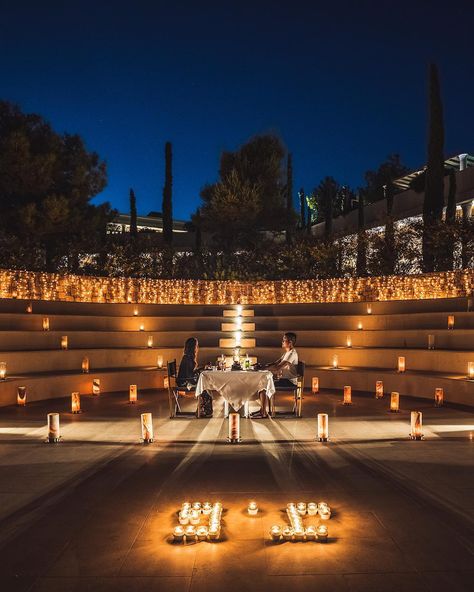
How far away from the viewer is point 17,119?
17.6m

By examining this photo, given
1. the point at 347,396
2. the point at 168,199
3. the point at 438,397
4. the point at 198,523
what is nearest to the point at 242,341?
the point at 347,396

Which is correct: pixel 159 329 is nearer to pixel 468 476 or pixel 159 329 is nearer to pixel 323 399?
pixel 323 399

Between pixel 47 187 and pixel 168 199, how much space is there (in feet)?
31.7

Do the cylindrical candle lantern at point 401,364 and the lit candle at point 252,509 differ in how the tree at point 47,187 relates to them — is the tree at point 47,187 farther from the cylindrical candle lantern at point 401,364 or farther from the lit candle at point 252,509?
the lit candle at point 252,509

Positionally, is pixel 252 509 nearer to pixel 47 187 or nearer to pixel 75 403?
pixel 75 403

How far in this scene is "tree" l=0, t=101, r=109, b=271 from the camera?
1653 centimetres

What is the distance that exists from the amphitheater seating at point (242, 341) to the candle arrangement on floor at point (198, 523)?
7055 mm

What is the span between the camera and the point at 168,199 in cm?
2642

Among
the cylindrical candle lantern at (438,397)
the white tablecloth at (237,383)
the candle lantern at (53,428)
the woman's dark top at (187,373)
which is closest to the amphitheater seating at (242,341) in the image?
the cylindrical candle lantern at (438,397)

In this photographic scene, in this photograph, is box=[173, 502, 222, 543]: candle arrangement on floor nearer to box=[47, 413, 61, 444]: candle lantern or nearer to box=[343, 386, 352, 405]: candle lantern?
box=[47, 413, 61, 444]: candle lantern

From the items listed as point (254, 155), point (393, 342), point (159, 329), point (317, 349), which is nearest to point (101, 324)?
point (159, 329)

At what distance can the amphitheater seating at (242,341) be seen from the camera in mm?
11922

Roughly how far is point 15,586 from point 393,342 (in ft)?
38.1

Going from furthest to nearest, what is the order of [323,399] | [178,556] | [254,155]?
[254,155]
[323,399]
[178,556]
